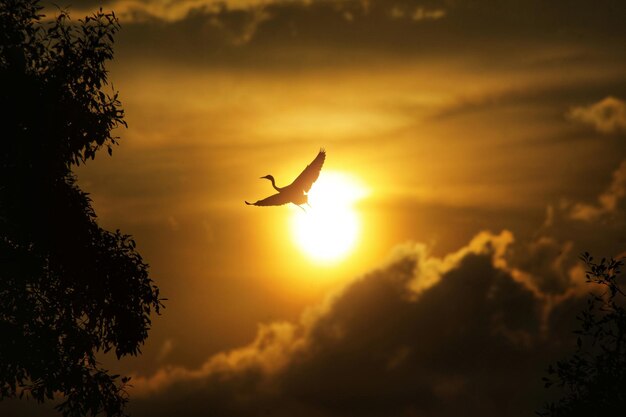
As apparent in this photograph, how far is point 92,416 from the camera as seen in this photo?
32.1 metres

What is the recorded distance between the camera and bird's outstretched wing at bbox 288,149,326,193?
31.0 meters

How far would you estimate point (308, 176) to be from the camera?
31203mm

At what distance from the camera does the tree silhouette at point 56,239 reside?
30516 millimetres

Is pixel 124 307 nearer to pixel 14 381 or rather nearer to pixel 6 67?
pixel 14 381

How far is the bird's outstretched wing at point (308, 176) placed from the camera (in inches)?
1222

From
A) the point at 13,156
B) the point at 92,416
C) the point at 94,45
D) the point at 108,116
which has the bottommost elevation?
the point at 92,416

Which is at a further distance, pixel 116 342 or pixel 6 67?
pixel 116 342

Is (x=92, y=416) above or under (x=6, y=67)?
under

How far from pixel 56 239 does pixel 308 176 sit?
810 cm

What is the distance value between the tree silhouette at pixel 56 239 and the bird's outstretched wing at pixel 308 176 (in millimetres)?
5986

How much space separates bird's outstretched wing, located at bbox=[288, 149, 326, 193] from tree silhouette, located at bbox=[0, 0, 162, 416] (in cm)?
599

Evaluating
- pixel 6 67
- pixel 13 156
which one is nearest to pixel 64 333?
pixel 13 156

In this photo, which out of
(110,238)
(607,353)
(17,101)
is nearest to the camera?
(607,353)

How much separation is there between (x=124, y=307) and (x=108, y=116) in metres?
6.23
